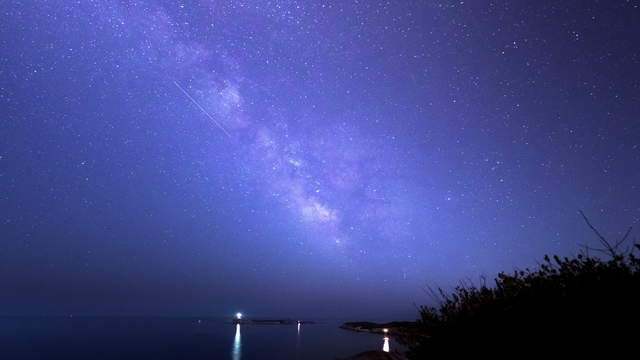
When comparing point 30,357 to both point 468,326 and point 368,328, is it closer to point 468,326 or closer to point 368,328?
point 468,326

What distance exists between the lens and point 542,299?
4020mm

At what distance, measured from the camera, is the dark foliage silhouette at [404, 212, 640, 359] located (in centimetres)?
308

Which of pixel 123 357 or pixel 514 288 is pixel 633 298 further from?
pixel 123 357

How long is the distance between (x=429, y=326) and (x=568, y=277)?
2.01 m

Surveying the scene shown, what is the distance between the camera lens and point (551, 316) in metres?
3.59

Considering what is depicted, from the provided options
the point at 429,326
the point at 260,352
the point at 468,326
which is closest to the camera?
the point at 468,326

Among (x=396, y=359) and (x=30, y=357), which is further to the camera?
(x=30, y=357)

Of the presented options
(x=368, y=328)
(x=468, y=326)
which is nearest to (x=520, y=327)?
(x=468, y=326)

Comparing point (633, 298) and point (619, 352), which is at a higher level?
point (633, 298)

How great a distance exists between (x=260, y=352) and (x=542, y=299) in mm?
85214

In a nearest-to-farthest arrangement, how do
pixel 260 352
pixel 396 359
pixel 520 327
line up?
pixel 520 327 < pixel 396 359 < pixel 260 352

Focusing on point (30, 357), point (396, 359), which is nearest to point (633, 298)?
point (396, 359)

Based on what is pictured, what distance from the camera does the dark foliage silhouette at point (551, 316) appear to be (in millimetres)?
3084

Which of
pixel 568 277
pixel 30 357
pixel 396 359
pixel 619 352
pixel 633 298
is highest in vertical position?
pixel 568 277
